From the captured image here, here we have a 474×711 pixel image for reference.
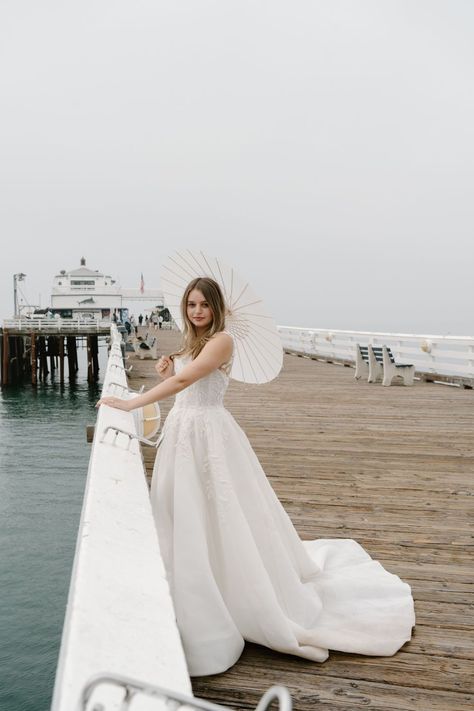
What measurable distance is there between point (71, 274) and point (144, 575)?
75527 mm

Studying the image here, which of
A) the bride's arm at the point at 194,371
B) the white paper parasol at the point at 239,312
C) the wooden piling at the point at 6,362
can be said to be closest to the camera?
the bride's arm at the point at 194,371

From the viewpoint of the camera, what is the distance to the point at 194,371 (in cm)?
290

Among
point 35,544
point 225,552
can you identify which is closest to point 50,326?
point 35,544

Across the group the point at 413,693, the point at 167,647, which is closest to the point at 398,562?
the point at 413,693

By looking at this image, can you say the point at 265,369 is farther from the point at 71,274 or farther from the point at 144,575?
the point at 71,274

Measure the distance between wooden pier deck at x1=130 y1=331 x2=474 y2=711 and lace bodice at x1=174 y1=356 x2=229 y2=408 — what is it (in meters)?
1.10

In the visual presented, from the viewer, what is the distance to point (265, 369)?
11.4 feet

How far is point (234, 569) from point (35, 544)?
8616 mm

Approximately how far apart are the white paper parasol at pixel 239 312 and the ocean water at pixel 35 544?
453 centimetres

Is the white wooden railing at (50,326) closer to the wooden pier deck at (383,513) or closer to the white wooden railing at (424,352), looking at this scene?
the white wooden railing at (424,352)

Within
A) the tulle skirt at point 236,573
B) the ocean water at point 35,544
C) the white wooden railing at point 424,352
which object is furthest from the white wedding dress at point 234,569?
the white wooden railing at point 424,352

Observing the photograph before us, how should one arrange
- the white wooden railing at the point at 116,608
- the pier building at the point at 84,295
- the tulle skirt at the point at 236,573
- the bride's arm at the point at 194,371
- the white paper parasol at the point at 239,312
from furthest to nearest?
the pier building at the point at 84,295 → the white paper parasol at the point at 239,312 → the bride's arm at the point at 194,371 → the tulle skirt at the point at 236,573 → the white wooden railing at the point at 116,608

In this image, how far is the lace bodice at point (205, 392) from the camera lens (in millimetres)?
3021

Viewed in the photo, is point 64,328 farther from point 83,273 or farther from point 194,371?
point 194,371
